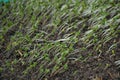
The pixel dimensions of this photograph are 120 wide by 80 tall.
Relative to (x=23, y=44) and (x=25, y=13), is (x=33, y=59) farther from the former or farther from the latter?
(x=25, y=13)

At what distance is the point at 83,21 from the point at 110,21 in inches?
19.8

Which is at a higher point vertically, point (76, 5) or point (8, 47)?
point (76, 5)

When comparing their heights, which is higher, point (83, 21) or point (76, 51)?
point (83, 21)

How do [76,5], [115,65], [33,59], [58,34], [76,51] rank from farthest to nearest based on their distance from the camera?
[76,5], [58,34], [33,59], [76,51], [115,65]

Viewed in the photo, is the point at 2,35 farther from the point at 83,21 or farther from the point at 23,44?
the point at 83,21

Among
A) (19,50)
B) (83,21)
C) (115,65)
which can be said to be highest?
(83,21)

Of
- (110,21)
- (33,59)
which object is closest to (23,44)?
(33,59)

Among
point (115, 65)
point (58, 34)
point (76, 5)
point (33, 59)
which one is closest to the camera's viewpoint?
point (115, 65)

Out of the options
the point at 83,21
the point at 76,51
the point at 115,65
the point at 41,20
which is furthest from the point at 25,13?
the point at 115,65

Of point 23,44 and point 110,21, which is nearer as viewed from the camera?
point 110,21

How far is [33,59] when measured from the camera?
3936 millimetres

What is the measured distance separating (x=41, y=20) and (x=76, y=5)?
0.68 m

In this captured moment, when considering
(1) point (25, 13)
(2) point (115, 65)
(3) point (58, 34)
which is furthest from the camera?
(1) point (25, 13)

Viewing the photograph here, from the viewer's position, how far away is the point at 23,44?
14.2 ft
